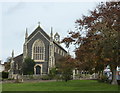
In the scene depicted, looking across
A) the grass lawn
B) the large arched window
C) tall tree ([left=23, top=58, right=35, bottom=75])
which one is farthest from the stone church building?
the grass lawn

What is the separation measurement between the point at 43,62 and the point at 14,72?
963 centimetres

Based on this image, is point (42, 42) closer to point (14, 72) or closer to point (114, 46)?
point (14, 72)

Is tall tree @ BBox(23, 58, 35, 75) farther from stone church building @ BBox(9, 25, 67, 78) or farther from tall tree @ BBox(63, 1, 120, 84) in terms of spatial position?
tall tree @ BBox(63, 1, 120, 84)

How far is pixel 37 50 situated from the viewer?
7219cm

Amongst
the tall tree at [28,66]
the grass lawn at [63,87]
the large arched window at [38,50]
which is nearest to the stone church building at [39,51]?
the large arched window at [38,50]

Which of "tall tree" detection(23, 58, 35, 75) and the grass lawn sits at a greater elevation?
"tall tree" detection(23, 58, 35, 75)

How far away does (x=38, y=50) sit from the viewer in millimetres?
72188

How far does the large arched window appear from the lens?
71.8m

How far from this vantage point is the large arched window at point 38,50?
7181 centimetres

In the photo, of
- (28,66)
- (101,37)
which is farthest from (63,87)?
(28,66)

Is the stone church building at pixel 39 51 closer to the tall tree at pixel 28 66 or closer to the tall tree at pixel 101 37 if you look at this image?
the tall tree at pixel 28 66

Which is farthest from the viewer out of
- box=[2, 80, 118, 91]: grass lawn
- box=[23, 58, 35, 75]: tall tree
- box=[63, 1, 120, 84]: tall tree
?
box=[23, 58, 35, 75]: tall tree

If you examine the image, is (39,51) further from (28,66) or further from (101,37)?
(101,37)

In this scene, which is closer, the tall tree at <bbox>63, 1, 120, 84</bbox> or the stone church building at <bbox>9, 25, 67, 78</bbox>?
the tall tree at <bbox>63, 1, 120, 84</bbox>
